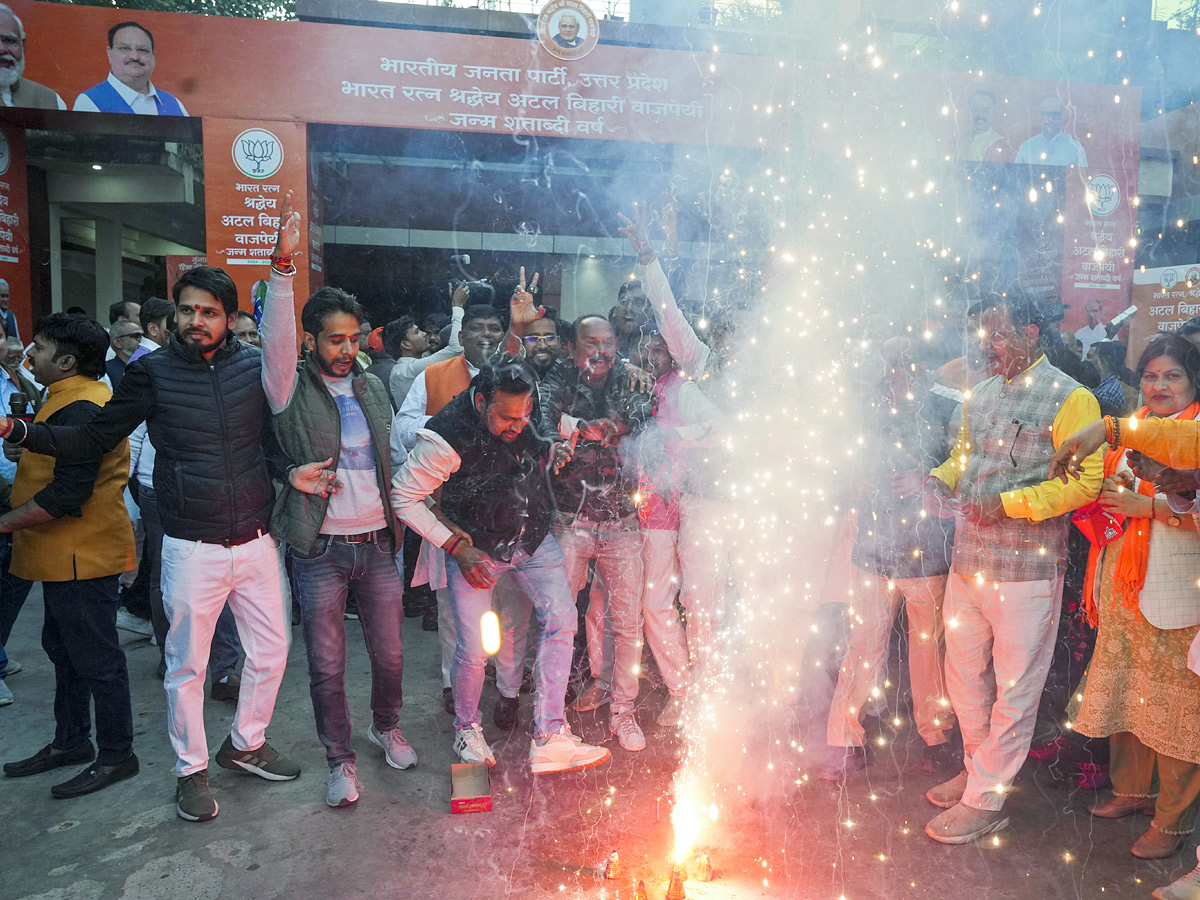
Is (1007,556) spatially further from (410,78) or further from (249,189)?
(249,189)

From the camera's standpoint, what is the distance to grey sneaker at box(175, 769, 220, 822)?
9.71 feet

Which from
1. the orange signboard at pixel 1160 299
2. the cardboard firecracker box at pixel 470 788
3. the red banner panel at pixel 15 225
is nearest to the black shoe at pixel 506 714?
the cardboard firecracker box at pixel 470 788

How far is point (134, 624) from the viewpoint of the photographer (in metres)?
5.04

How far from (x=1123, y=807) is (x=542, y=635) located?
238 centimetres

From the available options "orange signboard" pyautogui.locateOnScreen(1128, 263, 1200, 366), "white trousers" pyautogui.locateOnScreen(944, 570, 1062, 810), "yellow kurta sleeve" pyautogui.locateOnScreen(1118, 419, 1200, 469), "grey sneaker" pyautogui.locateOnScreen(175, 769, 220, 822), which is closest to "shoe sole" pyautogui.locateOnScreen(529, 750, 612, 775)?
"grey sneaker" pyautogui.locateOnScreen(175, 769, 220, 822)

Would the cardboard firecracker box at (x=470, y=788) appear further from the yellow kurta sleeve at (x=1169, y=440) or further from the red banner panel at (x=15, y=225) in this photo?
the red banner panel at (x=15, y=225)

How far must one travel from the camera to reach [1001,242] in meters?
5.79

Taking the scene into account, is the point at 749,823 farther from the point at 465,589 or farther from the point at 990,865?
the point at 465,589

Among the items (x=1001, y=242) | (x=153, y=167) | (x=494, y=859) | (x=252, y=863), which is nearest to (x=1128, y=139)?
(x=1001, y=242)

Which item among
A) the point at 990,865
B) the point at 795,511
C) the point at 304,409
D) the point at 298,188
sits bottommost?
the point at 990,865

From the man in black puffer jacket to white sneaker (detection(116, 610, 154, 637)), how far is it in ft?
7.30

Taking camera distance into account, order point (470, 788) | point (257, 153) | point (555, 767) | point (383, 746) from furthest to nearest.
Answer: point (257, 153), point (383, 746), point (555, 767), point (470, 788)

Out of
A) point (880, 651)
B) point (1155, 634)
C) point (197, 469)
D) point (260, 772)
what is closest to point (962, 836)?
point (880, 651)

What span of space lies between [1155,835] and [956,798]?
25.4 inches
